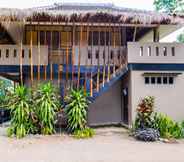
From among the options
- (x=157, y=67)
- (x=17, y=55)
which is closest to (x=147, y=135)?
(x=157, y=67)

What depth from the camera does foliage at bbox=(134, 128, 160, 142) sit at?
978 centimetres

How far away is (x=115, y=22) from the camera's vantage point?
36.2 feet

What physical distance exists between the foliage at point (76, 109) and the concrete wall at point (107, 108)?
309 cm

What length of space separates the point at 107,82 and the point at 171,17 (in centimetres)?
324

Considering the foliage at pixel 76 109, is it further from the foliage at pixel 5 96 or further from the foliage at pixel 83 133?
the foliage at pixel 5 96

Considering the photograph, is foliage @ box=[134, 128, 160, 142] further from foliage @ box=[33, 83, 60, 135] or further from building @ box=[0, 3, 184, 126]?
foliage @ box=[33, 83, 60, 135]

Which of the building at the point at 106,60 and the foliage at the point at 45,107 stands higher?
the building at the point at 106,60

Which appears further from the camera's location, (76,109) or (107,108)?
(107,108)

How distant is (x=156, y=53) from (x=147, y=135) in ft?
11.2

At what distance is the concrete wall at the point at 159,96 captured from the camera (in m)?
11.4

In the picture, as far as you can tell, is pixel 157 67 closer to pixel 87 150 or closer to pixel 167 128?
pixel 167 128

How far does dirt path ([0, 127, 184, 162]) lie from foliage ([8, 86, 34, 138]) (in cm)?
39

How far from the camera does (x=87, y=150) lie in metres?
8.23

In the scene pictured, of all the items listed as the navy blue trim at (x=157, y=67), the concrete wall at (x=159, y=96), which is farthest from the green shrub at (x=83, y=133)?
the navy blue trim at (x=157, y=67)
